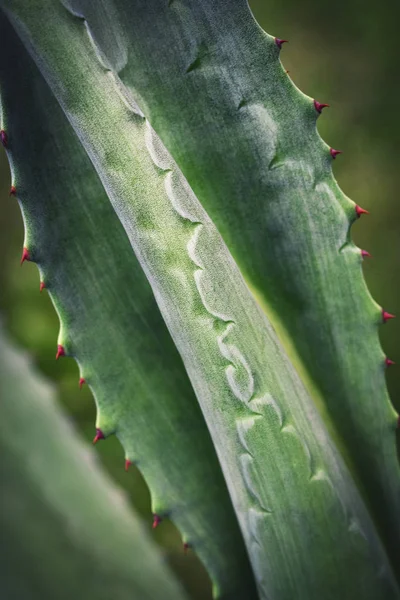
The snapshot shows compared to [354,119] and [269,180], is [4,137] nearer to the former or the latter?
[269,180]

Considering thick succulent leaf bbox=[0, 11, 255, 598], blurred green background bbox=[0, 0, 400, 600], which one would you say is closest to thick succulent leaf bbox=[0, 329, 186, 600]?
thick succulent leaf bbox=[0, 11, 255, 598]

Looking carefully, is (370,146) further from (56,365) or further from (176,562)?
(176,562)

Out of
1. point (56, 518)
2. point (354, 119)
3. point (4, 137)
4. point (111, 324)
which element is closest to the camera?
point (4, 137)

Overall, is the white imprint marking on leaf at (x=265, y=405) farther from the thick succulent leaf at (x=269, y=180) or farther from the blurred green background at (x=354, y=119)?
the blurred green background at (x=354, y=119)

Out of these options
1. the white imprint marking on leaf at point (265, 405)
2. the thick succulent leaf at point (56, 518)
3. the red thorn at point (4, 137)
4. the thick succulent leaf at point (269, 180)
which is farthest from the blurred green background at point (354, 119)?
the red thorn at point (4, 137)

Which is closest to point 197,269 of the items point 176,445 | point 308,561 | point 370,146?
point 176,445

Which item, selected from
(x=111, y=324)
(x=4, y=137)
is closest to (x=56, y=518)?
(x=111, y=324)

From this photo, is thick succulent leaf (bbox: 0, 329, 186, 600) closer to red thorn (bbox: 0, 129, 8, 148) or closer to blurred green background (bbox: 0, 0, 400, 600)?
blurred green background (bbox: 0, 0, 400, 600)
